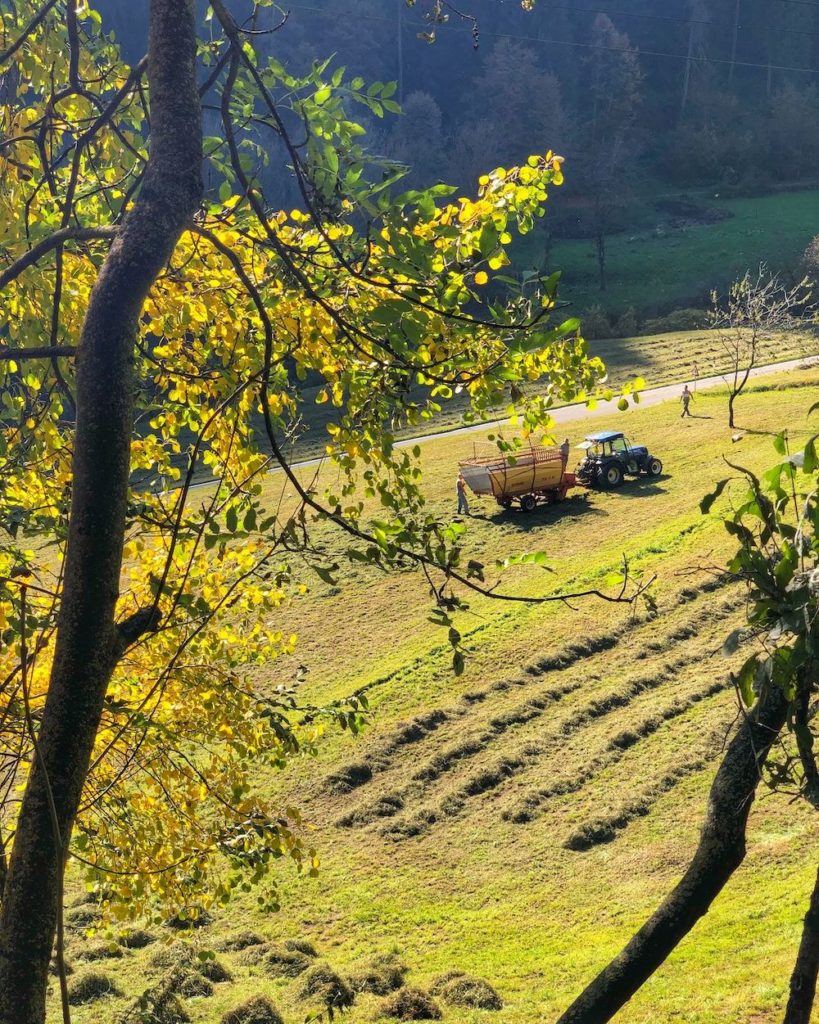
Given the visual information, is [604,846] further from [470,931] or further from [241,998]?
[241,998]

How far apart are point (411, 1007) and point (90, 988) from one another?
3.23 meters

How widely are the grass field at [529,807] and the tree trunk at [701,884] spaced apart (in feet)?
7.51

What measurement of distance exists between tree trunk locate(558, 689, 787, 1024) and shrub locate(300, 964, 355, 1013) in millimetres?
5766

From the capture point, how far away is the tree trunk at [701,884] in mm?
3951

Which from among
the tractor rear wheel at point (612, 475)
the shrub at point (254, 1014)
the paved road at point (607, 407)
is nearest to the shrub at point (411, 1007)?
the shrub at point (254, 1014)

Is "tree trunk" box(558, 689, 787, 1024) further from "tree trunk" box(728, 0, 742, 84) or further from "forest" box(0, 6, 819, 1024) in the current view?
"tree trunk" box(728, 0, 742, 84)

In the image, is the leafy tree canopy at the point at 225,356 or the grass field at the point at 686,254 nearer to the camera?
the leafy tree canopy at the point at 225,356

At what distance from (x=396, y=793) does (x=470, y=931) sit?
2.81 meters

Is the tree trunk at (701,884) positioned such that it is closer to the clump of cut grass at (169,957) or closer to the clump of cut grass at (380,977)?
the clump of cut grass at (380,977)

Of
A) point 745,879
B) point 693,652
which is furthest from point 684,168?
point 745,879

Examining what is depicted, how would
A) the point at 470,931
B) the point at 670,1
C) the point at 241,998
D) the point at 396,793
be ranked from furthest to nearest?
the point at 670,1 → the point at 396,793 → the point at 470,931 → the point at 241,998

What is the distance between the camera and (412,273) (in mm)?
3029

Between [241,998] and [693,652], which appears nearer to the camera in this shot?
[241,998]

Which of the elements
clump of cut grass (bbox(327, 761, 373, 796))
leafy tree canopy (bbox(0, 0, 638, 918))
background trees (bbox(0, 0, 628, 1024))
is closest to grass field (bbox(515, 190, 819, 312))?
clump of cut grass (bbox(327, 761, 373, 796))
